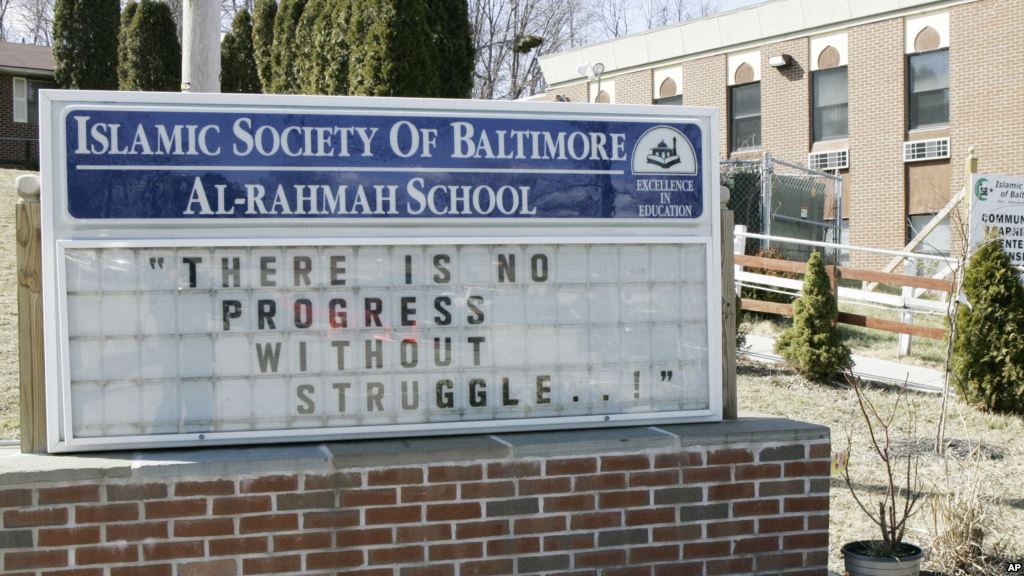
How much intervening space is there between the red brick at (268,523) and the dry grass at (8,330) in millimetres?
4102

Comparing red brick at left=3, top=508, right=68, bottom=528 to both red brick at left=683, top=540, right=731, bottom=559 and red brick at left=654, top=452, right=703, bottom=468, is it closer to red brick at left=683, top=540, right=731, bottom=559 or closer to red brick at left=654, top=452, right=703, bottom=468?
red brick at left=654, top=452, right=703, bottom=468

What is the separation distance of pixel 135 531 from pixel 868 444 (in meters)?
5.86

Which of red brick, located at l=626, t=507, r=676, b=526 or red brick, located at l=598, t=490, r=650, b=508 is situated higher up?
red brick, located at l=598, t=490, r=650, b=508

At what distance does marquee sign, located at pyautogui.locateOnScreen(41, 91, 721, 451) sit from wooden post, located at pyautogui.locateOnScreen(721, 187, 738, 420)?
3.5 inches

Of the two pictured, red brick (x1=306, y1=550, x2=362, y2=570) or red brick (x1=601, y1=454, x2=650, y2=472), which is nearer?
red brick (x1=306, y1=550, x2=362, y2=570)

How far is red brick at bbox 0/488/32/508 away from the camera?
3867 millimetres

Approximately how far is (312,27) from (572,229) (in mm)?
9251

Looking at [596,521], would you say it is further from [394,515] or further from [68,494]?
[68,494]

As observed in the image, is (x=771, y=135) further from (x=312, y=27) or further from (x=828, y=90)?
(x=312, y=27)

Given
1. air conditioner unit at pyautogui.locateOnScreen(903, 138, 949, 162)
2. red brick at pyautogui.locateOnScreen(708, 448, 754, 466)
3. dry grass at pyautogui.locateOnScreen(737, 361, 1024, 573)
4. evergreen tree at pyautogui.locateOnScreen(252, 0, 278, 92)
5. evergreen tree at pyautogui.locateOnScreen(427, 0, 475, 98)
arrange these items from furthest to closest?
evergreen tree at pyautogui.locateOnScreen(252, 0, 278, 92) < air conditioner unit at pyautogui.locateOnScreen(903, 138, 949, 162) < evergreen tree at pyautogui.locateOnScreen(427, 0, 475, 98) < dry grass at pyautogui.locateOnScreen(737, 361, 1024, 573) < red brick at pyautogui.locateOnScreen(708, 448, 754, 466)

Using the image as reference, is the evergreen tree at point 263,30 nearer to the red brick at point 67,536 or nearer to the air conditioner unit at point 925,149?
the air conditioner unit at point 925,149

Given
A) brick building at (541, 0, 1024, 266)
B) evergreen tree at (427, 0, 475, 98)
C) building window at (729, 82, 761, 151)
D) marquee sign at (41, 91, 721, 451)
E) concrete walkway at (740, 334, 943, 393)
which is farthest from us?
building window at (729, 82, 761, 151)

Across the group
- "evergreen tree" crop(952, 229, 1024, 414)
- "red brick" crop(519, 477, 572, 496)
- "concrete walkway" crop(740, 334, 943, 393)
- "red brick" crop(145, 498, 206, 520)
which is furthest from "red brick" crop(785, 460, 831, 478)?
"concrete walkway" crop(740, 334, 943, 393)

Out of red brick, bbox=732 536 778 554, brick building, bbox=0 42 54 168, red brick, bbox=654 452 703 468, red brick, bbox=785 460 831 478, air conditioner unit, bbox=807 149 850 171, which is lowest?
red brick, bbox=732 536 778 554
